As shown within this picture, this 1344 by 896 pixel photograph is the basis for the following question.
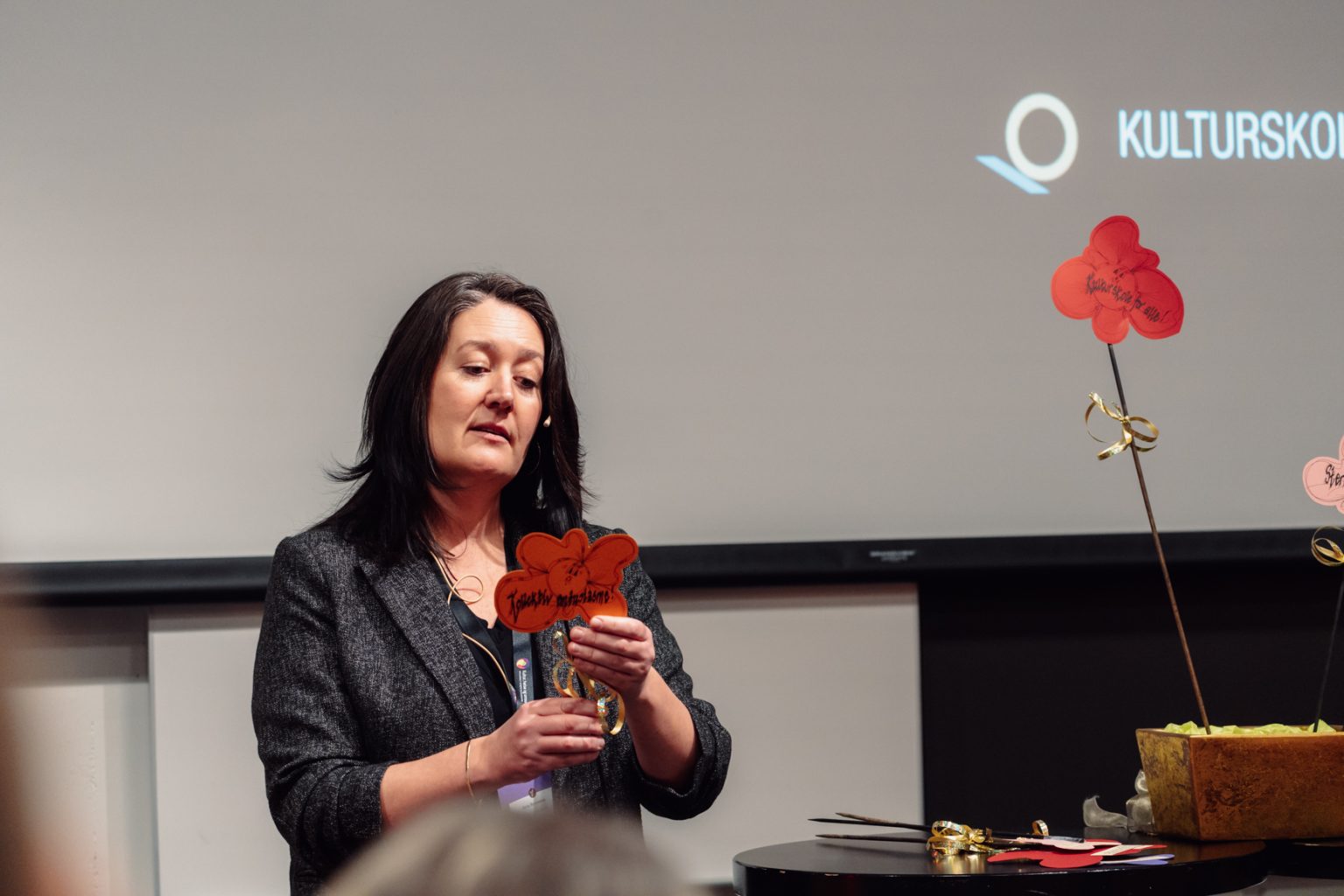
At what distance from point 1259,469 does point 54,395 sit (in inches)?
96.4

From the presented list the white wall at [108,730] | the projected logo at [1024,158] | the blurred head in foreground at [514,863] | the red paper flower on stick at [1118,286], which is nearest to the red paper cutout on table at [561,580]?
the red paper flower on stick at [1118,286]

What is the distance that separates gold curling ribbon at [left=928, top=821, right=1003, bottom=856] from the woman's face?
2.26 ft

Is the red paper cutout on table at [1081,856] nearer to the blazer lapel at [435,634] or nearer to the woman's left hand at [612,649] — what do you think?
the woman's left hand at [612,649]

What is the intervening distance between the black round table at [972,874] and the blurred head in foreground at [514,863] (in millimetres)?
998

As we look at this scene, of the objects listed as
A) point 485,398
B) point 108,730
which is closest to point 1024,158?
point 485,398

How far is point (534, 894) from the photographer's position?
0.51 meters

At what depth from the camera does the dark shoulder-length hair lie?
5.62 feet

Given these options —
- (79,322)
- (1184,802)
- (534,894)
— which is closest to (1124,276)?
(1184,802)

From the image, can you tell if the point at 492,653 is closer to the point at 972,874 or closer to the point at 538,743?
the point at 538,743

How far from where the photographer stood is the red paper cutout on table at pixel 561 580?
1.42m

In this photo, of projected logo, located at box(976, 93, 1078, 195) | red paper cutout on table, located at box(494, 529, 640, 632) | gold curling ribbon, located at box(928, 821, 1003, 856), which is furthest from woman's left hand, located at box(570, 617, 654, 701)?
projected logo, located at box(976, 93, 1078, 195)

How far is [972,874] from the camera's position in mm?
1447

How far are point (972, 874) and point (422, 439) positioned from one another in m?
0.83

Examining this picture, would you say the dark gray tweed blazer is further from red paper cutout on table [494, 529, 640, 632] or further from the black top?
red paper cutout on table [494, 529, 640, 632]
